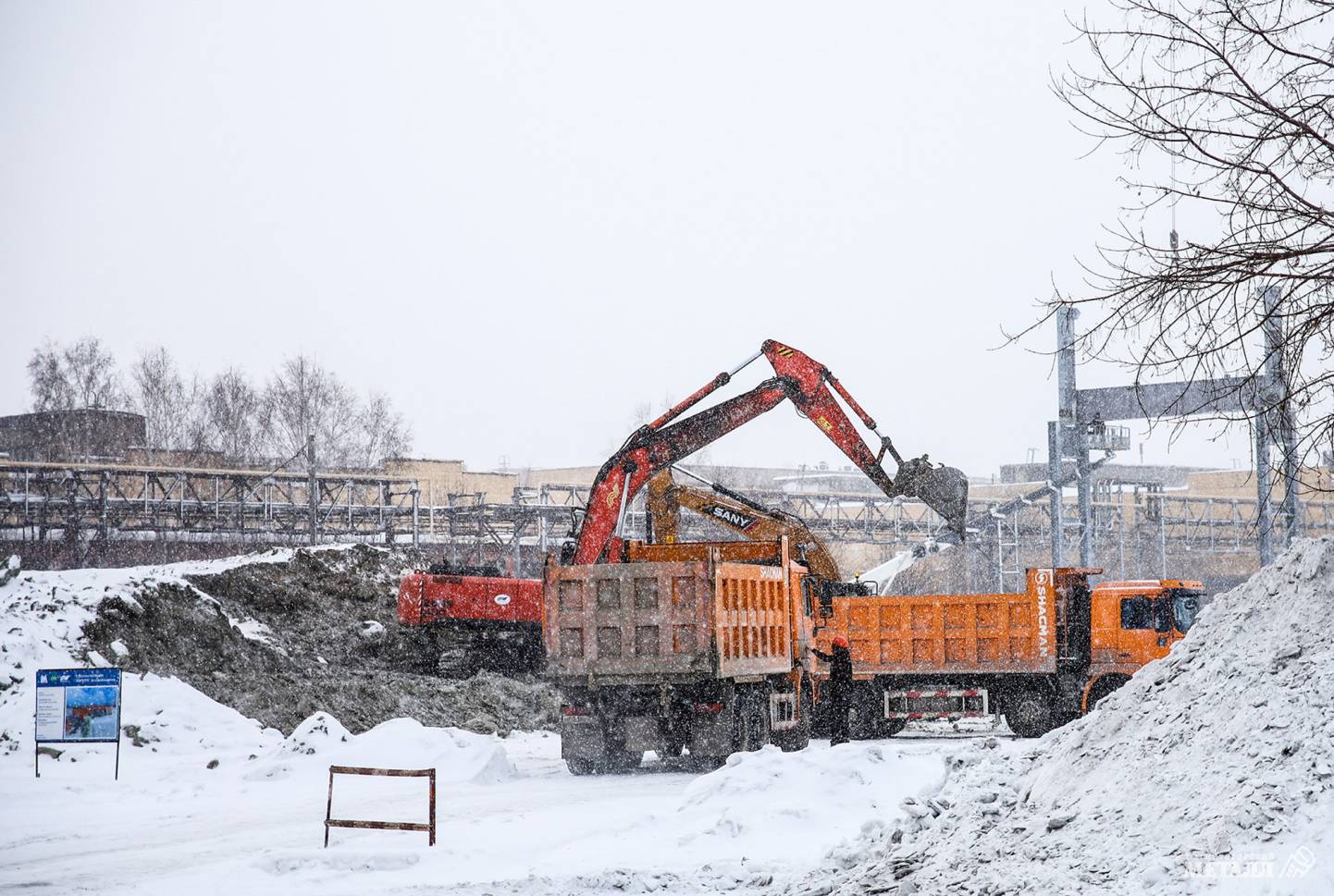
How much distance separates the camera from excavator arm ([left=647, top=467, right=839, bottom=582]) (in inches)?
910

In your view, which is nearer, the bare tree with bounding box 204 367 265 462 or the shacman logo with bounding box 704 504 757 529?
the shacman logo with bounding box 704 504 757 529

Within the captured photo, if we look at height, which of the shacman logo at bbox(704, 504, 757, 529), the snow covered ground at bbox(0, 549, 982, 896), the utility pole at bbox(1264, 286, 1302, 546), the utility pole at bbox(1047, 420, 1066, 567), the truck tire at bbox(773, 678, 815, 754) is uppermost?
the utility pole at bbox(1047, 420, 1066, 567)

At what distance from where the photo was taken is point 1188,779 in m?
7.80

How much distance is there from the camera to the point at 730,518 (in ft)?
77.8

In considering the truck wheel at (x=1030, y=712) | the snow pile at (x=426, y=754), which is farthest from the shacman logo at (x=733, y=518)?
the snow pile at (x=426, y=754)

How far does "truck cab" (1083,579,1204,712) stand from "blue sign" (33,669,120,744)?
50.0 feet

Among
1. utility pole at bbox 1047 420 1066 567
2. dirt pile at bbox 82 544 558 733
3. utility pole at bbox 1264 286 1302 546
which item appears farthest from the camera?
utility pole at bbox 1047 420 1066 567

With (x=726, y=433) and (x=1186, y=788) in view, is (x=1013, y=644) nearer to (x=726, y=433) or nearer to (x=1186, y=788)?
(x=726, y=433)

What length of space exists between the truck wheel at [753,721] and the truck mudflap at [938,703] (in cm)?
456

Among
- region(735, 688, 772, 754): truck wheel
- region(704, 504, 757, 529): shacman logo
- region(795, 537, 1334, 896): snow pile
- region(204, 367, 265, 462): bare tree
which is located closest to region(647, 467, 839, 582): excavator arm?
region(704, 504, 757, 529): shacman logo

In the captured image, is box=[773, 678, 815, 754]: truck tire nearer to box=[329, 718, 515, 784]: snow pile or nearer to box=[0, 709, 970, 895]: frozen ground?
box=[0, 709, 970, 895]: frozen ground

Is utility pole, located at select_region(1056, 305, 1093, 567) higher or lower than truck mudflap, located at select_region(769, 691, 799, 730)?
higher

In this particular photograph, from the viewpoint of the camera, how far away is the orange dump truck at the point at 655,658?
1805 centimetres

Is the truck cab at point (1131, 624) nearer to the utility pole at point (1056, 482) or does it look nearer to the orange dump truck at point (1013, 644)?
the orange dump truck at point (1013, 644)
